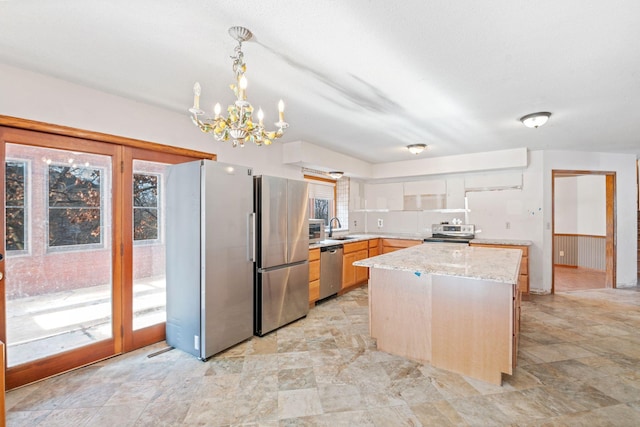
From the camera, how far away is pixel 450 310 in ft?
7.75

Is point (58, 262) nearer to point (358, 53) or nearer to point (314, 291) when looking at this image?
point (314, 291)

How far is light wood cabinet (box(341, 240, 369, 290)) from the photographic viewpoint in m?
4.60

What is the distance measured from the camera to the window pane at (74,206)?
2.38m

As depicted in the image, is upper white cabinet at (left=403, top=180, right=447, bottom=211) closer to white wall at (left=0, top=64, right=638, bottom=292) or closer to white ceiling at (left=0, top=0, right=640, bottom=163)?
white wall at (left=0, top=64, right=638, bottom=292)

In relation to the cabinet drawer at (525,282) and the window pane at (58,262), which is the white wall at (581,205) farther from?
the window pane at (58,262)

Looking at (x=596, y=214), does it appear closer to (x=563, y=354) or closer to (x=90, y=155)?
(x=563, y=354)

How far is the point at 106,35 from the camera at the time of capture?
1736 millimetres

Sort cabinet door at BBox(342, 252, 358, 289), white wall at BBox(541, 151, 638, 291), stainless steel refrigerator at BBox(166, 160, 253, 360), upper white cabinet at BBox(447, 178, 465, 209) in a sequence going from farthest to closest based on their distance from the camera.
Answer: upper white cabinet at BBox(447, 178, 465, 209)
white wall at BBox(541, 151, 638, 291)
cabinet door at BBox(342, 252, 358, 289)
stainless steel refrigerator at BBox(166, 160, 253, 360)

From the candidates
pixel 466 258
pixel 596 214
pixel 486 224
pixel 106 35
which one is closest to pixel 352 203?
pixel 486 224

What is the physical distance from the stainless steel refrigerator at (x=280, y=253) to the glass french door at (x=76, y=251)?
0.99 metres

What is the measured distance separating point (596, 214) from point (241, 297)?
737 centimetres

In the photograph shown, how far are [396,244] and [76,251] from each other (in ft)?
14.8

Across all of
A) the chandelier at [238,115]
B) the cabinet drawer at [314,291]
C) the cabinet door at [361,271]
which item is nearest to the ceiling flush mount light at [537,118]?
the chandelier at [238,115]

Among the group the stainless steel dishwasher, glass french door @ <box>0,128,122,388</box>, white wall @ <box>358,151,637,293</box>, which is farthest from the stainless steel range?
glass french door @ <box>0,128,122,388</box>
